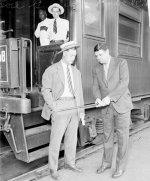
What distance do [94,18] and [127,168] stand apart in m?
2.10

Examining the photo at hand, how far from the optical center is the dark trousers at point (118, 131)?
3.13 m

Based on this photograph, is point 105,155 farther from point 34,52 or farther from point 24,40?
point 34,52

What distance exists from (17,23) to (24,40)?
218 cm

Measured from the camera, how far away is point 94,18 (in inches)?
158

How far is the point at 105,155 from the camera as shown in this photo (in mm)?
3312

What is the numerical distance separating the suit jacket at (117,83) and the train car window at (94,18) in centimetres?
94

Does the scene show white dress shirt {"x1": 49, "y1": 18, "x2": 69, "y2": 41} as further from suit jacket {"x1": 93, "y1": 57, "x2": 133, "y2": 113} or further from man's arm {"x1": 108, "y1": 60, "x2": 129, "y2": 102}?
man's arm {"x1": 108, "y1": 60, "x2": 129, "y2": 102}

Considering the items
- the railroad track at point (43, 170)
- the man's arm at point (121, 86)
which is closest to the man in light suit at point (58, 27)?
the man's arm at point (121, 86)

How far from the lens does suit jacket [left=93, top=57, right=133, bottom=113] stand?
3084 mm

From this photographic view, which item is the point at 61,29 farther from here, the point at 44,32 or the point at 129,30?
the point at 129,30

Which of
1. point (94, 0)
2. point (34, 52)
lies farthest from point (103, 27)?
point (34, 52)

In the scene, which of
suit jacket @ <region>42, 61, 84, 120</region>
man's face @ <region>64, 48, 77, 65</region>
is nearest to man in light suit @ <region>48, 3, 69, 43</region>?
man's face @ <region>64, 48, 77, 65</region>

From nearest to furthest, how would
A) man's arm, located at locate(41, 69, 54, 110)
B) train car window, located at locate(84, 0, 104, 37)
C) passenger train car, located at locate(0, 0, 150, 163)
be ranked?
man's arm, located at locate(41, 69, 54, 110) < passenger train car, located at locate(0, 0, 150, 163) < train car window, located at locate(84, 0, 104, 37)

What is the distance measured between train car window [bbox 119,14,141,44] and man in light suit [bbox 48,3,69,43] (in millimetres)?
1263
